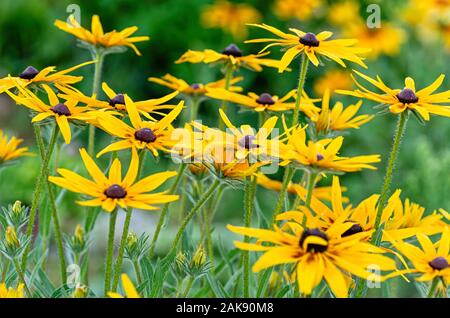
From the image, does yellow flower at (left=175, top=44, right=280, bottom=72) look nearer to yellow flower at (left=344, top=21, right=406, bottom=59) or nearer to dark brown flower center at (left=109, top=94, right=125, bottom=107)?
dark brown flower center at (left=109, top=94, right=125, bottom=107)

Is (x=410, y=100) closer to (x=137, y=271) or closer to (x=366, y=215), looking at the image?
(x=366, y=215)

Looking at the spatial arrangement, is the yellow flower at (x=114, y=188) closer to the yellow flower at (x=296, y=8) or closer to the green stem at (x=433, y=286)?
the green stem at (x=433, y=286)

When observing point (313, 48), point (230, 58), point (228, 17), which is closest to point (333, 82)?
point (228, 17)

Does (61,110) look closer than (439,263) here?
No

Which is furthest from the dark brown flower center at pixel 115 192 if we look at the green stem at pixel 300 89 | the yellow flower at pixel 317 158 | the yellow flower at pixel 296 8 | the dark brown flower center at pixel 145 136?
the yellow flower at pixel 296 8

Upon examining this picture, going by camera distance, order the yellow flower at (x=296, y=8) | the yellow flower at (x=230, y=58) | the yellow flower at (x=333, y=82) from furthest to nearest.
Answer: the yellow flower at (x=333, y=82) < the yellow flower at (x=296, y=8) < the yellow flower at (x=230, y=58)
